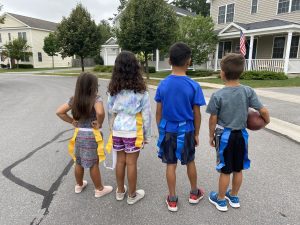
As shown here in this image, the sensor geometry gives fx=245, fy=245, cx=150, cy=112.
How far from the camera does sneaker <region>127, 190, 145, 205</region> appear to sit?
292 centimetres

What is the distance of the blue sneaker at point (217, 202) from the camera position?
2781 millimetres

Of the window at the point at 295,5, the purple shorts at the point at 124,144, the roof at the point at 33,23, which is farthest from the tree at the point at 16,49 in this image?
the purple shorts at the point at 124,144

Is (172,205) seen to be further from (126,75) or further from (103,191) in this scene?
(126,75)

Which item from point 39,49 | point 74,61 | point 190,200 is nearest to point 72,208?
point 190,200

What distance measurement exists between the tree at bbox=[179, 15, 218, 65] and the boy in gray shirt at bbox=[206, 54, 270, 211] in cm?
1901

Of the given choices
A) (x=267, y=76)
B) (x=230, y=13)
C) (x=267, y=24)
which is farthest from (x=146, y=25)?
(x=230, y=13)

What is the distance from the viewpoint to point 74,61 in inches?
1921

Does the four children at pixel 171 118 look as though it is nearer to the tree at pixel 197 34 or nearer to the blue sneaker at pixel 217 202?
the blue sneaker at pixel 217 202

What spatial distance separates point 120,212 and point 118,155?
0.63 m

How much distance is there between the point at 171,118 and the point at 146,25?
16.0 m

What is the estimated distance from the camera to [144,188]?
3256 millimetres

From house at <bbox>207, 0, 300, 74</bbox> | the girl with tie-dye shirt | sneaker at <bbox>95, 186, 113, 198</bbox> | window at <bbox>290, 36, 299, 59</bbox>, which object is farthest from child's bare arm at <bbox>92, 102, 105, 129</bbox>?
window at <bbox>290, 36, 299, 59</bbox>

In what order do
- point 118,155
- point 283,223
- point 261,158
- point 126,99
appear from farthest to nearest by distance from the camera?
point 261,158, point 118,155, point 126,99, point 283,223

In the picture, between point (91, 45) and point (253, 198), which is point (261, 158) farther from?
point (91, 45)
